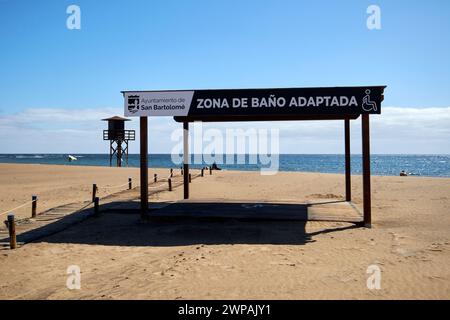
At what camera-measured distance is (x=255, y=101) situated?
11.0m

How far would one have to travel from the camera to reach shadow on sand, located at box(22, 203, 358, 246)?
31.4 ft

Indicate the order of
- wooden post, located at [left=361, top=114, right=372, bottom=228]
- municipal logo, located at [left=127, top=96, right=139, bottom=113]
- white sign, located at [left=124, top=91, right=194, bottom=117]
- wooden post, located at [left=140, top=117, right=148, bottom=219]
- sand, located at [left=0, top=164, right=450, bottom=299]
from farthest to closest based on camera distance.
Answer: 1. wooden post, located at [left=140, top=117, right=148, bottom=219]
2. municipal logo, located at [left=127, top=96, right=139, bottom=113]
3. white sign, located at [left=124, top=91, right=194, bottom=117]
4. wooden post, located at [left=361, top=114, right=372, bottom=228]
5. sand, located at [left=0, top=164, right=450, bottom=299]

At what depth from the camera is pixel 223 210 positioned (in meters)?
13.1

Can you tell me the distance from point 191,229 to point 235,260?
10.5ft

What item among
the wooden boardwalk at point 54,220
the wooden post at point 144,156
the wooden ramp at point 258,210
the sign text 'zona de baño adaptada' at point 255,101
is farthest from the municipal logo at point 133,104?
the wooden boardwalk at point 54,220

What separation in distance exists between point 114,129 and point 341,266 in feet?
168

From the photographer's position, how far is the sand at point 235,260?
6.09 m

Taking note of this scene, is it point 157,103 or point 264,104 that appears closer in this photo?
point 264,104

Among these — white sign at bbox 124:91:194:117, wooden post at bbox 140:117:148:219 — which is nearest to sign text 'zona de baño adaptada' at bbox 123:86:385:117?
white sign at bbox 124:91:194:117

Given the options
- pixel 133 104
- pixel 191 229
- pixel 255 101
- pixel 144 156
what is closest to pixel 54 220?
pixel 144 156

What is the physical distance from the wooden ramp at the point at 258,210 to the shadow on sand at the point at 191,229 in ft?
0.11

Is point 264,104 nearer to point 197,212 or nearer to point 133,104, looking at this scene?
point 133,104

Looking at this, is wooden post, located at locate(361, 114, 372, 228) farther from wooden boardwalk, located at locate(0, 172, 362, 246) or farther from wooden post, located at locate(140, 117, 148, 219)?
wooden post, located at locate(140, 117, 148, 219)
